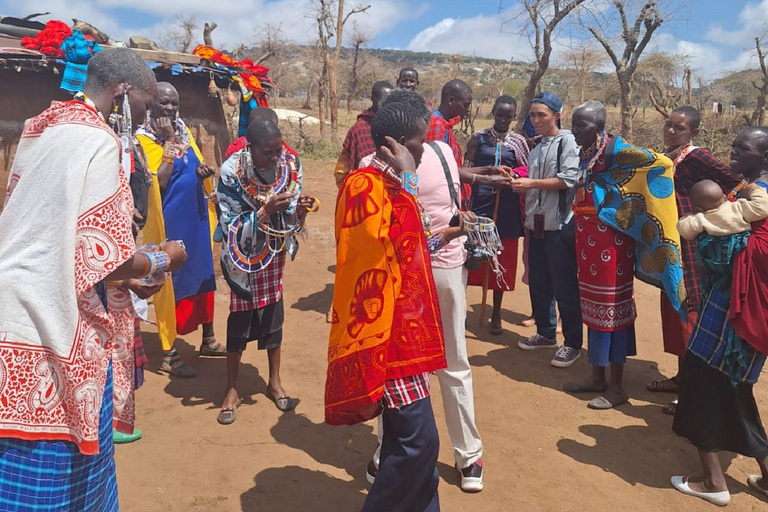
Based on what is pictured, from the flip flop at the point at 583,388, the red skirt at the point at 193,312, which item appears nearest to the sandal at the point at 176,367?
the red skirt at the point at 193,312

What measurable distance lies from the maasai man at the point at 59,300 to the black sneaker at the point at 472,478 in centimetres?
195

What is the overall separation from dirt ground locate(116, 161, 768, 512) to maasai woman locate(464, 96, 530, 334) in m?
0.88

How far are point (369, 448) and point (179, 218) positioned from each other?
7.76ft

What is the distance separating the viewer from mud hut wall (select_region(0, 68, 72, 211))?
5109 millimetres

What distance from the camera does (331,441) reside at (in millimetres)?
3760

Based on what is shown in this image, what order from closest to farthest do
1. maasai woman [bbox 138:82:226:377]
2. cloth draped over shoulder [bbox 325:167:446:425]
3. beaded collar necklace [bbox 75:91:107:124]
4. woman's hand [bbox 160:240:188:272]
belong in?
beaded collar necklace [bbox 75:91:107:124], woman's hand [bbox 160:240:188:272], cloth draped over shoulder [bbox 325:167:446:425], maasai woman [bbox 138:82:226:377]

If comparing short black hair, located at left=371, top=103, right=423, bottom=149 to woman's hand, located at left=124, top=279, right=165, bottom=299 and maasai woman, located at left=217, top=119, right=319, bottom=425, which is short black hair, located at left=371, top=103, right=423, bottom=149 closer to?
woman's hand, located at left=124, top=279, right=165, bottom=299

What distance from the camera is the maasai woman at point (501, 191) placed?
5.56 m

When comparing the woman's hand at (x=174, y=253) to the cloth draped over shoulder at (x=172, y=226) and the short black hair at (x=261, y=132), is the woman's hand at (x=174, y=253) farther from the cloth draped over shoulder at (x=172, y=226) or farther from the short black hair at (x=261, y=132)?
the cloth draped over shoulder at (x=172, y=226)

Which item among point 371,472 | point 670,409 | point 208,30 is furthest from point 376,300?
point 208,30

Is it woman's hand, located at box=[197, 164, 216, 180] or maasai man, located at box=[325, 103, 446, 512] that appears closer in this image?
maasai man, located at box=[325, 103, 446, 512]

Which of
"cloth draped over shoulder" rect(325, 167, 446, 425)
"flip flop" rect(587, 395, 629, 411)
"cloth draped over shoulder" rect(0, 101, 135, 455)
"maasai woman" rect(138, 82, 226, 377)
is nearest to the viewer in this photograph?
"cloth draped over shoulder" rect(0, 101, 135, 455)

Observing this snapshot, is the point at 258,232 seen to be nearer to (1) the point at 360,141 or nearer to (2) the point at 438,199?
(2) the point at 438,199

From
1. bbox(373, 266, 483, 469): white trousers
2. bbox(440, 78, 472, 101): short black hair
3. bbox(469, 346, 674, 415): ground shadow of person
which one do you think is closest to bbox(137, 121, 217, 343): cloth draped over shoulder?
bbox(440, 78, 472, 101): short black hair
